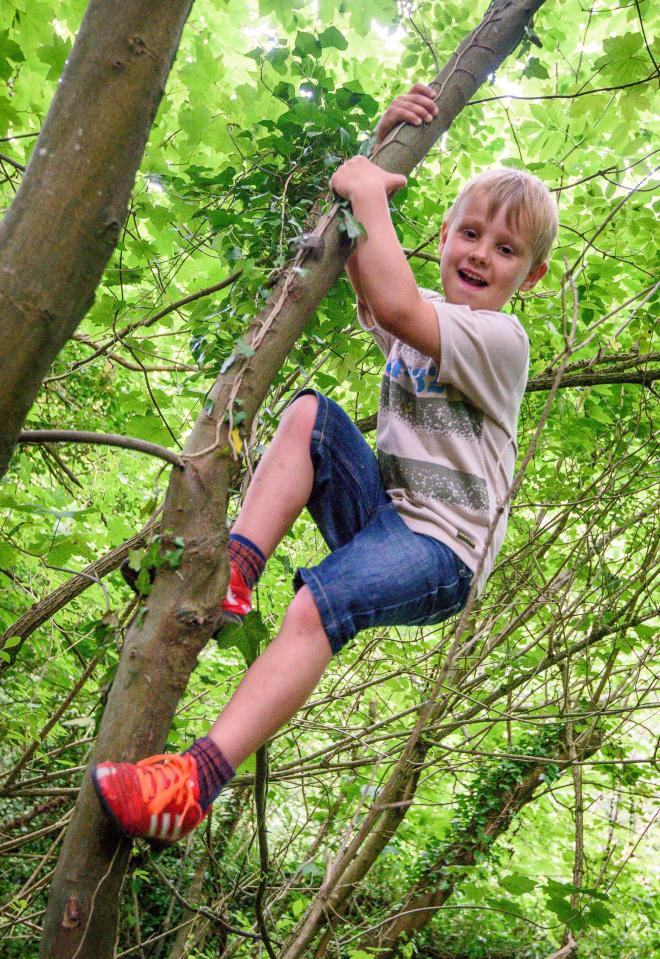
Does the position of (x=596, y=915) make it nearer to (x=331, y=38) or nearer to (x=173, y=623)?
(x=173, y=623)

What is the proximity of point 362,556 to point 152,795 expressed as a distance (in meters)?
0.62

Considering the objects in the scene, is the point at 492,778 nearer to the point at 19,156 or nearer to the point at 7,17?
the point at 19,156

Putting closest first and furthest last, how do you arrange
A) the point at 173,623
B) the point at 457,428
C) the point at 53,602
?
the point at 173,623 → the point at 457,428 → the point at 53,602

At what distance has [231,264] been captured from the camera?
1815mm

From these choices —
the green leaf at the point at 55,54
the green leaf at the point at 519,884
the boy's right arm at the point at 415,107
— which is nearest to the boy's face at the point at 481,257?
the boy's right arm at the point at 415,107

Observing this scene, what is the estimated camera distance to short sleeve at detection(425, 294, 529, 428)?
170cm

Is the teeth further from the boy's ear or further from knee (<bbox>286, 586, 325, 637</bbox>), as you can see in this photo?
knee (<bbox>286, 586, 325, 637</bbox>)

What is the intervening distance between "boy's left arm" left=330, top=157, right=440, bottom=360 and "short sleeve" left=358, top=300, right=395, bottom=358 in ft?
0.76

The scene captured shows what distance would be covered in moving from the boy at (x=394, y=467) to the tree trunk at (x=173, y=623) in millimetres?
85

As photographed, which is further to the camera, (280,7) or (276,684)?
(280,7)

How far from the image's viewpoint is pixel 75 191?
97cm

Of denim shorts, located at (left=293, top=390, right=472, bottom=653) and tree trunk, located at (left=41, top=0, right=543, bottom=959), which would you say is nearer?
tree trunk, located at (left=41, top=0, right=543, bottom=959)

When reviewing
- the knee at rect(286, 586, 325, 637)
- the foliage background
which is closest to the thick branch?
the foliage background

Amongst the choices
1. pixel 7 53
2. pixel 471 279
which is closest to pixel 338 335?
pixel 471 279
